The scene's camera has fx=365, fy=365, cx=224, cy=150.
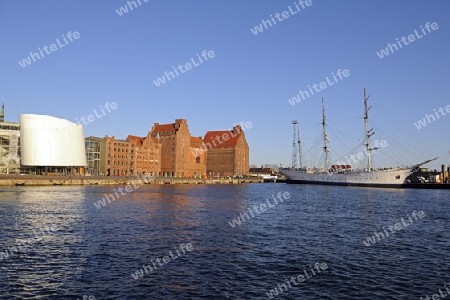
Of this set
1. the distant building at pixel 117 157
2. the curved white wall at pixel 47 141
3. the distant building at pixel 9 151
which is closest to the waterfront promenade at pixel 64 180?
the curved white wall at pixel 47 141

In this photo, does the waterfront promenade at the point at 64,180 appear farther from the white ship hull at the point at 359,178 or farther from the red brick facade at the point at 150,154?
the white ship hull at the point at 359,178

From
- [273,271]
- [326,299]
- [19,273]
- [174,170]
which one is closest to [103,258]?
[19,273]

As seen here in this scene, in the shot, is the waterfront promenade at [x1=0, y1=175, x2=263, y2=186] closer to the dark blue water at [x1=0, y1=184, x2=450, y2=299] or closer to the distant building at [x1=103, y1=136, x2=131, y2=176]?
the distant building at [x1=103, y1=136, x2=131, y2=176]

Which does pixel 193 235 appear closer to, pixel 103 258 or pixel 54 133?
pixel 103 258

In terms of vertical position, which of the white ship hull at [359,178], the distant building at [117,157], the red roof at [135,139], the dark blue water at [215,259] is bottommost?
the dark blue water at [215,259]

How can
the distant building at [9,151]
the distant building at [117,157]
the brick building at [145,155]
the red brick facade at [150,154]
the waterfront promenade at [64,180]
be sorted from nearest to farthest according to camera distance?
the waterfront promenade at [64,180], the distant building at [9,151], the distant building at [117,157], the red brick facade at [150,154], the brick building at [145,155]

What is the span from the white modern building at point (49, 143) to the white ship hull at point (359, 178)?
3942 inches

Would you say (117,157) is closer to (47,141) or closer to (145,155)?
(145,155)

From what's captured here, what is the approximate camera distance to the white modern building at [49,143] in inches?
5010

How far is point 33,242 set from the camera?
25.7 metres

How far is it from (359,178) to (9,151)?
133358mm

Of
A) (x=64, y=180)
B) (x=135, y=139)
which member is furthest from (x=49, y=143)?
(x=135, y=139)

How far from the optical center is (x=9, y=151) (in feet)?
432

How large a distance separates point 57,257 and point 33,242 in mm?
5038
